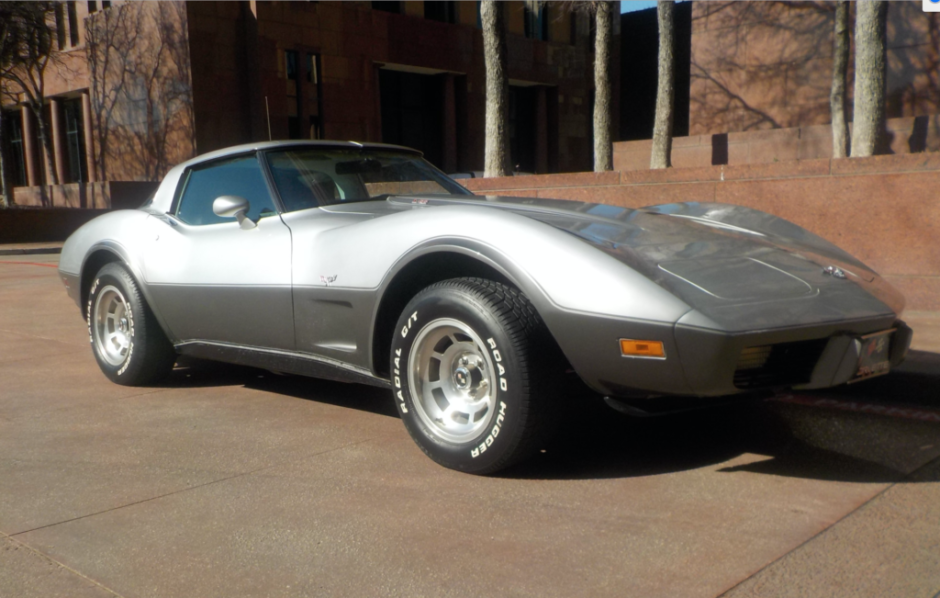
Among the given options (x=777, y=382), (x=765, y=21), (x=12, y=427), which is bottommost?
(x=12, y=427)

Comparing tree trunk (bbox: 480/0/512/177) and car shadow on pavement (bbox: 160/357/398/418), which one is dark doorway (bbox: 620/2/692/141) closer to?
tree trunk (bbox: 480/0/512/177)

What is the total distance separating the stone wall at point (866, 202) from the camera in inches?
257

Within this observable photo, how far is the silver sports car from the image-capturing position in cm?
284

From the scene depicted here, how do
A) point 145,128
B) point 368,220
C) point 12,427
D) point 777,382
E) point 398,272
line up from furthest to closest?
point 145,128 → point 12,427 → point 368,220 → point 398,272 → point 777,382

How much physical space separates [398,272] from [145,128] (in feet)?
79.8

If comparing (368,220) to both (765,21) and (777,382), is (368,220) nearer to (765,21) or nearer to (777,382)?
(777,382)

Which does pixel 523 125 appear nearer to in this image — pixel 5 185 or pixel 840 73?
pixel 5 185

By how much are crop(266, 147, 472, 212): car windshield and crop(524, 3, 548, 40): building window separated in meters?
29.4

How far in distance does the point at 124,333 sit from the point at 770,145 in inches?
435

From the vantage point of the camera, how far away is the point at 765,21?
563 inches

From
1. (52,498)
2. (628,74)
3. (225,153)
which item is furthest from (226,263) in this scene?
(628,74)

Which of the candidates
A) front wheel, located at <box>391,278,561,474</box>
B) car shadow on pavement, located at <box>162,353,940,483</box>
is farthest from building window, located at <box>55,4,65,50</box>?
front wheel, located at <box>391,278,561,474</box>

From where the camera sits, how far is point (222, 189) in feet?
14.8

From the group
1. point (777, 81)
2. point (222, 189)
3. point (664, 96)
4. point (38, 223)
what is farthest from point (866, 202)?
point (38, 223)
